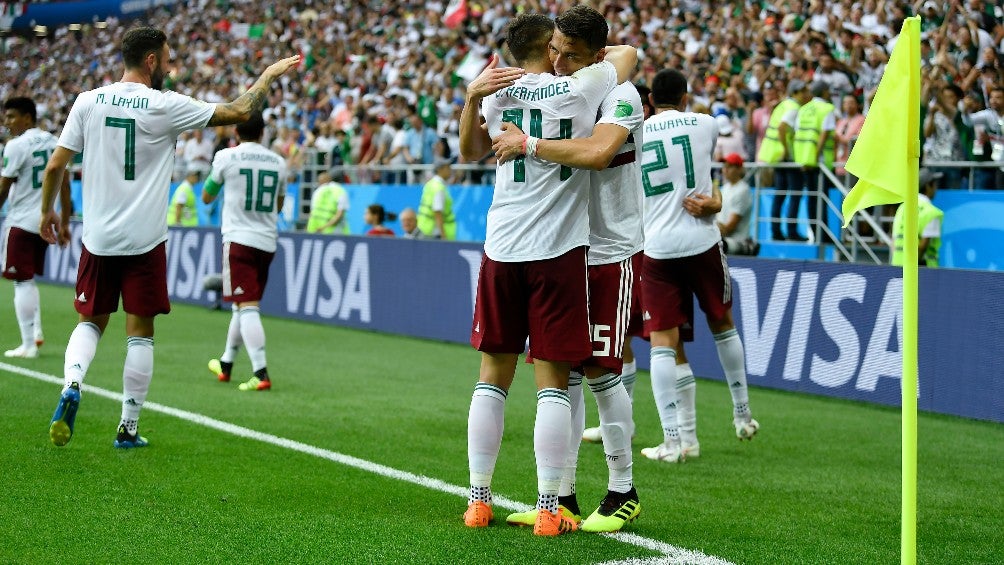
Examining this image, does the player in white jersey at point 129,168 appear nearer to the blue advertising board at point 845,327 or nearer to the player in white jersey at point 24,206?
the player in white jersey at point 24,206

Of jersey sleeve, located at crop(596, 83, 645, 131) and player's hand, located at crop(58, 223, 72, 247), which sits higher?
jersey sleeve, located at crop(596, 83, 645, 131)

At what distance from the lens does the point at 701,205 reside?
24.2 feet

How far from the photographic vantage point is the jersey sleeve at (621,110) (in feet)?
16.6

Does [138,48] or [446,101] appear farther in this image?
[446,101]

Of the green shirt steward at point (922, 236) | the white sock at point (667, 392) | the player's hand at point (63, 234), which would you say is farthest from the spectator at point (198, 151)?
the white sock at point (667, 392)

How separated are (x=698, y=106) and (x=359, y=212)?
23.1 feet

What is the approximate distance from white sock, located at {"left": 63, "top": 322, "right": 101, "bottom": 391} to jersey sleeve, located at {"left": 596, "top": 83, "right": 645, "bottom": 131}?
3.32m

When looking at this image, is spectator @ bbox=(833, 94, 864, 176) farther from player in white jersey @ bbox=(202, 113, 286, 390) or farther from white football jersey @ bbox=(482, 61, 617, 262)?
white football jersey @ bbox=(482, 61, 617, 262)

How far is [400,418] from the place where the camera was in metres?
8.73

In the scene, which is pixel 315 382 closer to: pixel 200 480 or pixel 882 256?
pixel 200 480

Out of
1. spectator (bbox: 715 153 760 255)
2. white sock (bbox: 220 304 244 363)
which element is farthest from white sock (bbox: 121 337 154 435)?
spectator (bbox: 715 153 760 255)

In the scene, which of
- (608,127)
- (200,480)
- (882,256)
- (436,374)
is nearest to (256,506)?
(200,480)

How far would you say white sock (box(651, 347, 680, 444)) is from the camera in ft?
24.1

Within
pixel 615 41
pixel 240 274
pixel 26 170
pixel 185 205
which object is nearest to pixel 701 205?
pixel 240 274
